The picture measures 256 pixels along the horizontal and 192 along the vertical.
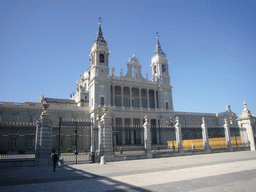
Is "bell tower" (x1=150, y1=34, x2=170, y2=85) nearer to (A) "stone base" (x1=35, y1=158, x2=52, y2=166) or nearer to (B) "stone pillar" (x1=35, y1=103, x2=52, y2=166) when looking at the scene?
(B) "stone pillar" (x1=35, y1=103, x2=52, y2=166)

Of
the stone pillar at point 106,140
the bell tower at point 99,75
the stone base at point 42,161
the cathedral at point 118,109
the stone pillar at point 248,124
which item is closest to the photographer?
the stone base at point 42,161

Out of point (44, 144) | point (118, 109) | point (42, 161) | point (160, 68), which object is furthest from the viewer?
point (160, 68)

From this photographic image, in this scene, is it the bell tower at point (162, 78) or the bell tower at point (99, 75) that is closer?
the bell tower at point (99, 75)

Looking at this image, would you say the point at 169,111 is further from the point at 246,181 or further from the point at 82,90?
the point at 246,181

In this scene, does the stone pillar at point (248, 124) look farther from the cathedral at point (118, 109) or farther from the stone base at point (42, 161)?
the stone base at point (42, 161)

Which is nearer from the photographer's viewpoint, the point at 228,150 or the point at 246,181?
the point at 246,181

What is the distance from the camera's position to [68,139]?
147 feet

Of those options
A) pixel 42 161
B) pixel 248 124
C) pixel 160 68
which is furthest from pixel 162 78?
pixel 42 161

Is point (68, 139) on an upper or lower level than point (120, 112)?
lower

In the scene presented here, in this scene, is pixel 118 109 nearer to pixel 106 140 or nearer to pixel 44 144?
pixel 106 140

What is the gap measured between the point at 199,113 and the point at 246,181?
5842 centimetres

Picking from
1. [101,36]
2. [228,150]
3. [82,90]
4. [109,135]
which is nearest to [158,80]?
[101,36]

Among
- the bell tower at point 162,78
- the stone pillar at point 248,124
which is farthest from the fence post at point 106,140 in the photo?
the bell tower at point 162,78

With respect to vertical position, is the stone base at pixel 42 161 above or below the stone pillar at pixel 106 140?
below
